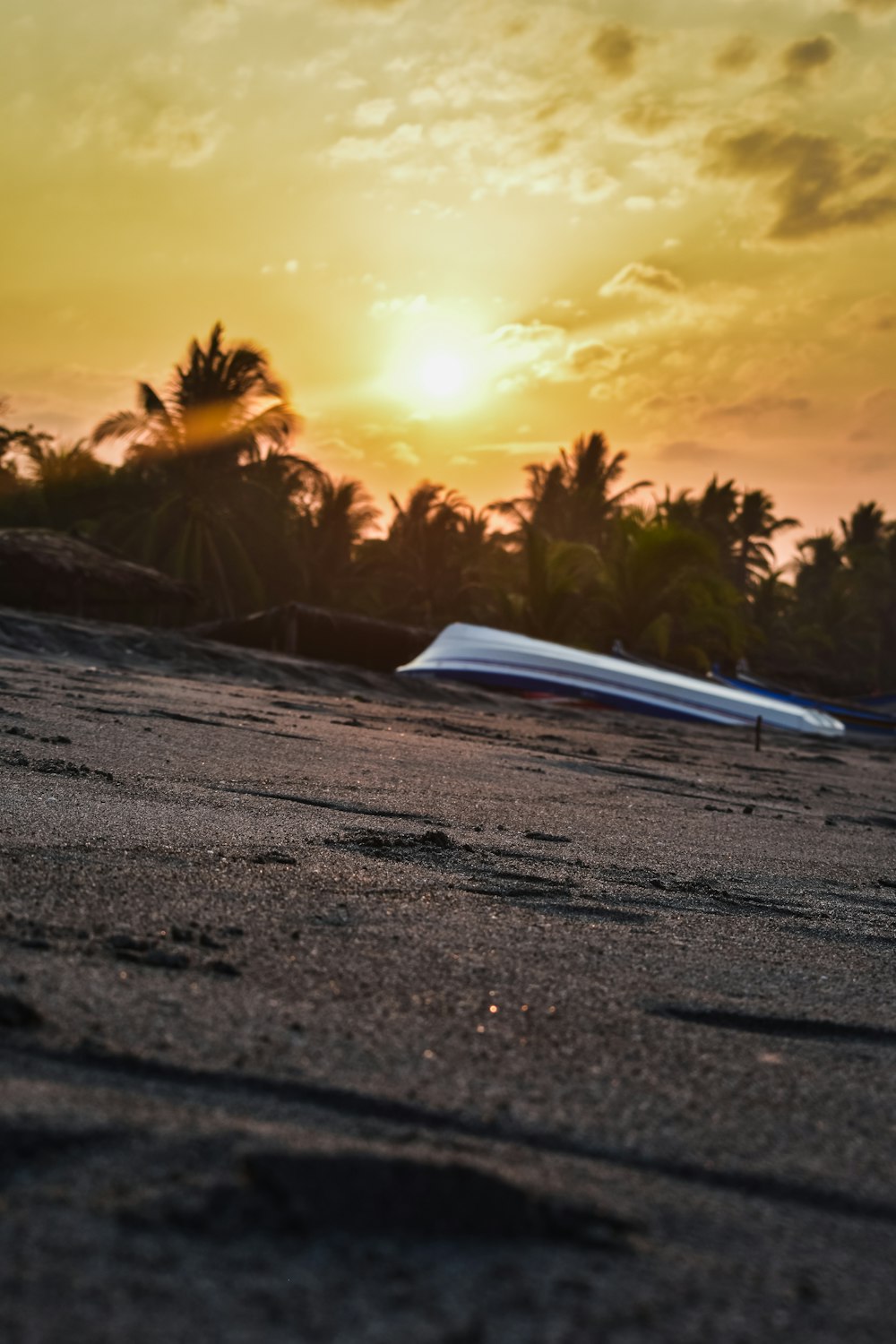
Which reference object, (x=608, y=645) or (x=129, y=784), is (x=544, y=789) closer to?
(x=129, y=784)

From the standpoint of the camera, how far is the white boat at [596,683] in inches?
560

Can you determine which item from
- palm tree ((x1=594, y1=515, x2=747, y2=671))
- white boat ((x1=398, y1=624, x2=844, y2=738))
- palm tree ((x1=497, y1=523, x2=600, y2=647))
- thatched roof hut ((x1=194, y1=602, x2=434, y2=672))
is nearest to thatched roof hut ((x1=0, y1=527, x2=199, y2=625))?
thatched roof hut ((x1=194, y1=602, x2=434, y2=672))

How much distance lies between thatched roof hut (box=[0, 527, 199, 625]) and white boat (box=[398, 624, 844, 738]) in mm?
5715

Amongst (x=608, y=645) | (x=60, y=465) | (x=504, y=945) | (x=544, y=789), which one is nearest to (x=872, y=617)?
(x=608, y=645)

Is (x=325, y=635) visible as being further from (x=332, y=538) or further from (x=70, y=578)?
(x=332, y=538)

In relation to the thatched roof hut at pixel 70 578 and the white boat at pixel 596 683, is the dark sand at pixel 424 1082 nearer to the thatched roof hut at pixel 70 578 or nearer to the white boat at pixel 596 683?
the white boat at pixel 596 683

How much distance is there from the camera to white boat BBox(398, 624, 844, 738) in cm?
1422

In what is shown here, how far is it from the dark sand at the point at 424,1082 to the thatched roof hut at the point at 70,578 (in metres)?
14.7

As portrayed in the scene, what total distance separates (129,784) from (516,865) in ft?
4.17

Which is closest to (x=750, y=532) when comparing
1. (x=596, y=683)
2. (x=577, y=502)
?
(x=577, y=502)

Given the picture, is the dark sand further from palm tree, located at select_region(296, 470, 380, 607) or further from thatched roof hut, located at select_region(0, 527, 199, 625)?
palm tree, located at select_region(296, 470, 380, 607)

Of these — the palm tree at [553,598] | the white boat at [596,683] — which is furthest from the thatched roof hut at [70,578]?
the palm tree at [553,598]

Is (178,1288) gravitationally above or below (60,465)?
below

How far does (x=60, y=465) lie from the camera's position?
90.2ft
